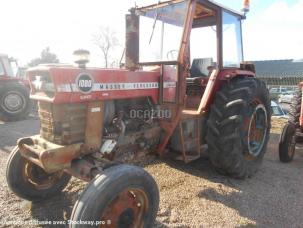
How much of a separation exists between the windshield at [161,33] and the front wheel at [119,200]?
5.84 feet

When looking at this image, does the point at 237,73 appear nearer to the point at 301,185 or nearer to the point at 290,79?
the point at 301,185

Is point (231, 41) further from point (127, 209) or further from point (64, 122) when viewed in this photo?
point (127, 209)

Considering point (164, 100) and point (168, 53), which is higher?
point (168, 53)

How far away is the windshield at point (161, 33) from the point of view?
408 cm

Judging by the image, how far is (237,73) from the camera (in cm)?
475

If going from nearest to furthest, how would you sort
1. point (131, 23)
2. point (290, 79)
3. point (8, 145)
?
point (131, 23) < point (8, 145) < point (290, 79)

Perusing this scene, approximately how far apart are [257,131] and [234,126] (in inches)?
42.7

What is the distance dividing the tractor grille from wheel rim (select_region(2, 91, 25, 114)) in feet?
25.6

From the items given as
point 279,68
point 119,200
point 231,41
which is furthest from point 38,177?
point 279,68

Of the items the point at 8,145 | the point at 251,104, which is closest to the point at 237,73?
the point at 251,104

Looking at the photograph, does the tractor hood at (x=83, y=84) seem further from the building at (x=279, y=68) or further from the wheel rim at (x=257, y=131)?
the building at (x=279, y=68)

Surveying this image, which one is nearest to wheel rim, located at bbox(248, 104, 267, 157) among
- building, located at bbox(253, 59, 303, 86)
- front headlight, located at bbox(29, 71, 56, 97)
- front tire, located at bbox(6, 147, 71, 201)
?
front tire, located at bbox(6, 147, 71, 201)

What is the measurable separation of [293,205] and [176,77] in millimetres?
2132

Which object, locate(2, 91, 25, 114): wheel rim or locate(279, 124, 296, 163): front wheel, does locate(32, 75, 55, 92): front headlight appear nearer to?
locate(279, 124, 296, 163): front wheel
